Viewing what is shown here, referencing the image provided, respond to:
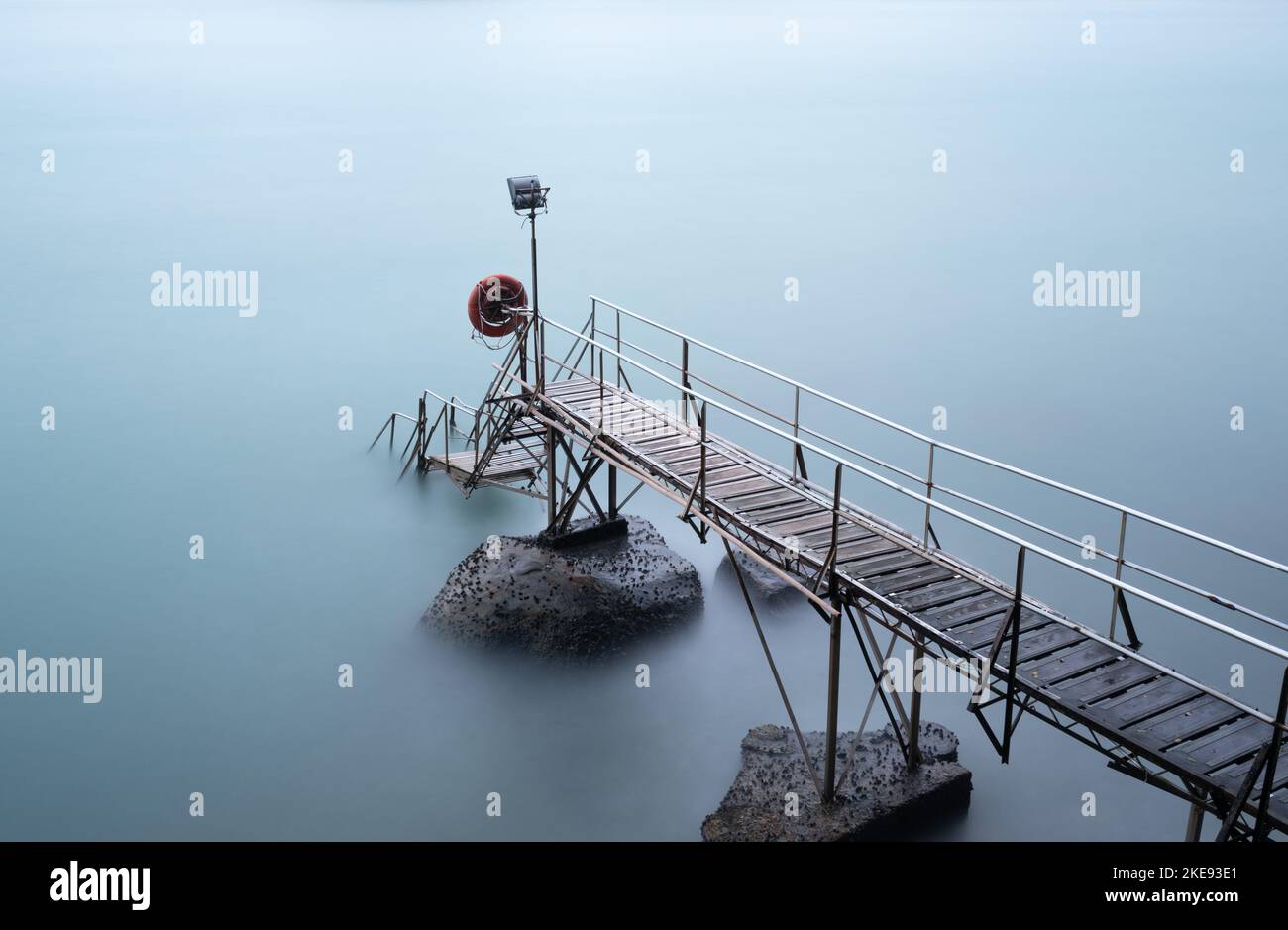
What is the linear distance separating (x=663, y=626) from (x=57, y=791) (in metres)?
9.18

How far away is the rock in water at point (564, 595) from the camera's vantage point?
2205 cm

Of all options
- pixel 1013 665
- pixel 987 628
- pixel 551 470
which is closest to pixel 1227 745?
pixel 1013 665

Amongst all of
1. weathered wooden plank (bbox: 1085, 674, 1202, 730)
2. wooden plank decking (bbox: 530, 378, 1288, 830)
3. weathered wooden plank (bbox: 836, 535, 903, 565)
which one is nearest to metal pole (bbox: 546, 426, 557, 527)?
wooden plank decking (bbox: 530, 378, 1288, 830)

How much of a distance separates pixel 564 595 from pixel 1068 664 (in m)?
9.96

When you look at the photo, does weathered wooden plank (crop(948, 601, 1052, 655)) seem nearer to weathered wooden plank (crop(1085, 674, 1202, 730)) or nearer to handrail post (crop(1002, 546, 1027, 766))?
handrail post (crop(1002, 546, 1027, 766))

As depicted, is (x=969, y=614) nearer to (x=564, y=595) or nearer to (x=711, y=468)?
(x=711, y=468)

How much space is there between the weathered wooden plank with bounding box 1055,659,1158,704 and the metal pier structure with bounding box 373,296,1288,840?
19mm

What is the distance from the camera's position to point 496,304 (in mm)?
23750

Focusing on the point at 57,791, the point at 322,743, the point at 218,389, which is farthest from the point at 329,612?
the point at 218,389

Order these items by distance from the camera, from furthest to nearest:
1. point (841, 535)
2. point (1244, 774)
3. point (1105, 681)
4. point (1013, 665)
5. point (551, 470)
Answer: point (551, 470), point (841, 535), point (1105, 681), point (1013, 665), point (1244, 774)

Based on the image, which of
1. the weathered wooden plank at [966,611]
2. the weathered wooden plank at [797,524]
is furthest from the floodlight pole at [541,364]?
the weathered wooden plank at [966,611]

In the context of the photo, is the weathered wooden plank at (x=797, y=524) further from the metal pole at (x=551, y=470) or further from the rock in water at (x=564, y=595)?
the metal pole at (x=551, y=470)

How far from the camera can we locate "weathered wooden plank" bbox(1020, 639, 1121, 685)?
1399 centimetres

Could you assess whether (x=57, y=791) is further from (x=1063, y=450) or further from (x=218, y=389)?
(x=1063, y=450)
